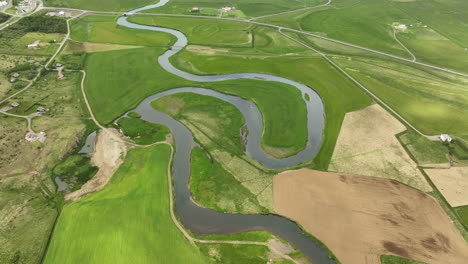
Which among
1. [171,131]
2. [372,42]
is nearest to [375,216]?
[171,131]

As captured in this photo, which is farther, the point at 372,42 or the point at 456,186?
the point at 372,42

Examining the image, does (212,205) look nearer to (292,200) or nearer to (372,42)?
(292,200)

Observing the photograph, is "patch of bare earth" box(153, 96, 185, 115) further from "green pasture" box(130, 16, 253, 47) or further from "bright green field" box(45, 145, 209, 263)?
"green pasture" box(130, 16, 253, 47)

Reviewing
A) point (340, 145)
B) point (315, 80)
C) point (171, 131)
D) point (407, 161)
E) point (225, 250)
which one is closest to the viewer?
point (225, 250)

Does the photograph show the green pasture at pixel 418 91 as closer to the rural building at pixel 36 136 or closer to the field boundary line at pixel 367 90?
the field boundary line at pixel 367 90

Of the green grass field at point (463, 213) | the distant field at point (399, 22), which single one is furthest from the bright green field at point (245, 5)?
the green grass field at point (463, 213)

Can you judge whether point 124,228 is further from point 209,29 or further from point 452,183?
point 209,29

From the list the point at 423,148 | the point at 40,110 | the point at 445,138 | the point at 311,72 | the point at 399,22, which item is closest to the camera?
the point at 423,148

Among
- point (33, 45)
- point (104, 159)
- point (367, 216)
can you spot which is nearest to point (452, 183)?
point (367, 216)
